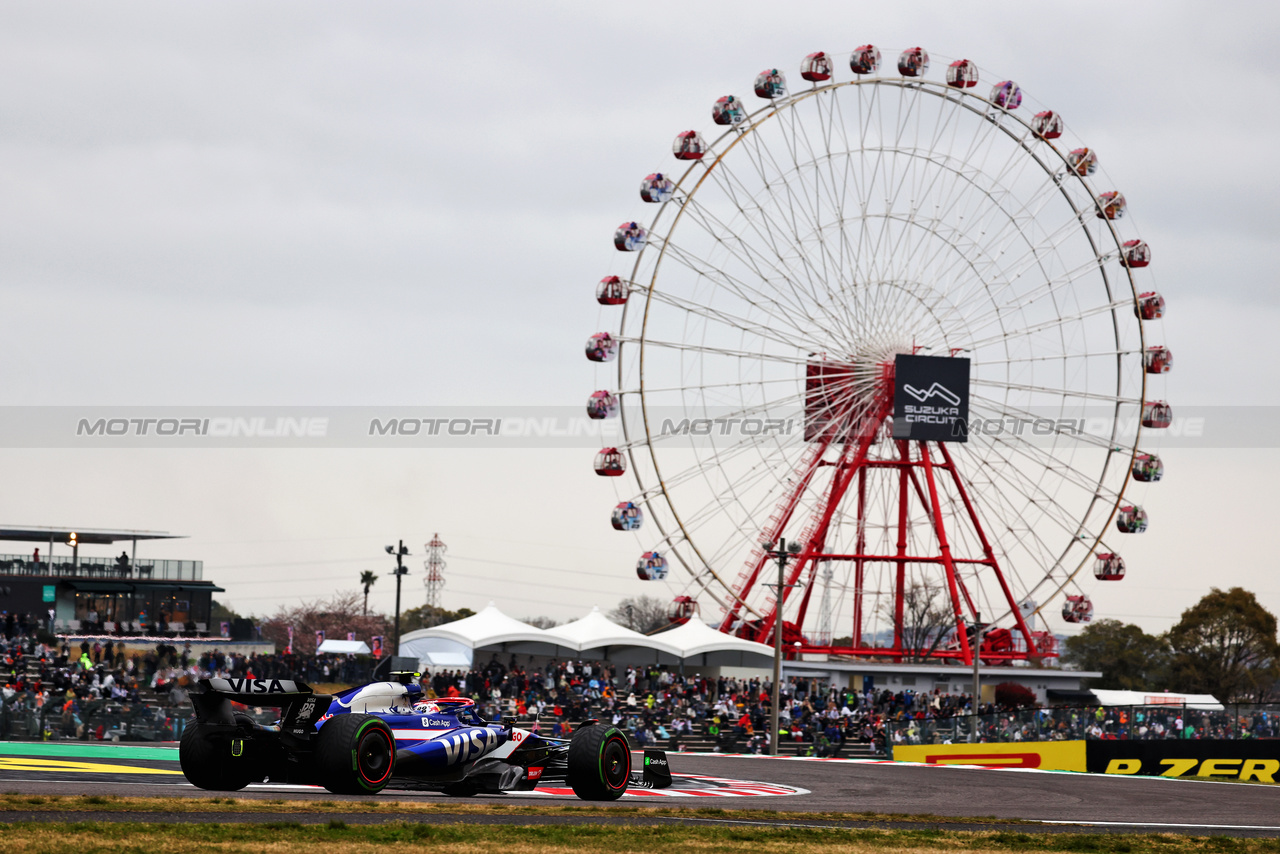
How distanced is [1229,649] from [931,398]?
170ft

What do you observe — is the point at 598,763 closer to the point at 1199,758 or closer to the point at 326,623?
the point at 1199,758

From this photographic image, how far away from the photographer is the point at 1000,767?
32938mm

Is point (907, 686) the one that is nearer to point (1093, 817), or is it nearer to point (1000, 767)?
point (1000, 767)

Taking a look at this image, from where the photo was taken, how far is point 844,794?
2131 cm

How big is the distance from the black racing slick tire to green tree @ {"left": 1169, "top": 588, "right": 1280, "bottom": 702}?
81105 mm

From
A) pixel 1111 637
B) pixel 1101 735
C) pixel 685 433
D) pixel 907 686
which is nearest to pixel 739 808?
pixel 1101 735

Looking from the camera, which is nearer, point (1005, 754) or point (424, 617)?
point (1005, 754)

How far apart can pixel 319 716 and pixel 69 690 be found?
69.3 feet

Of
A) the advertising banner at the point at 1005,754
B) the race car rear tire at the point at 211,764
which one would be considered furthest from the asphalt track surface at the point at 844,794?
the advertising banner at the point at 1005,754

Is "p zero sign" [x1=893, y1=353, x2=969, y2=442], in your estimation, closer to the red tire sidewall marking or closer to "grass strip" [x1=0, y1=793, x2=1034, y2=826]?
"grass strip" [x1=0, y1=793, x2=1034, y2=826]

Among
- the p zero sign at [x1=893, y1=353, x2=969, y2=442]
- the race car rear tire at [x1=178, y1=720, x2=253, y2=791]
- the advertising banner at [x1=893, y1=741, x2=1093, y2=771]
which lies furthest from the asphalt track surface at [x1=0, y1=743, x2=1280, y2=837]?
the p zero sign at [x1=893, y1=353, x2=969, y2=442]

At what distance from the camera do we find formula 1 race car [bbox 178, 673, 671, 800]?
14.9m

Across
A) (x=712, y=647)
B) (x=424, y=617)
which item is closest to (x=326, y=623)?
(x=424, y=617)

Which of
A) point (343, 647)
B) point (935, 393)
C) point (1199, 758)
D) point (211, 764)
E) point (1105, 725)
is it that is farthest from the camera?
point (343, 647)
